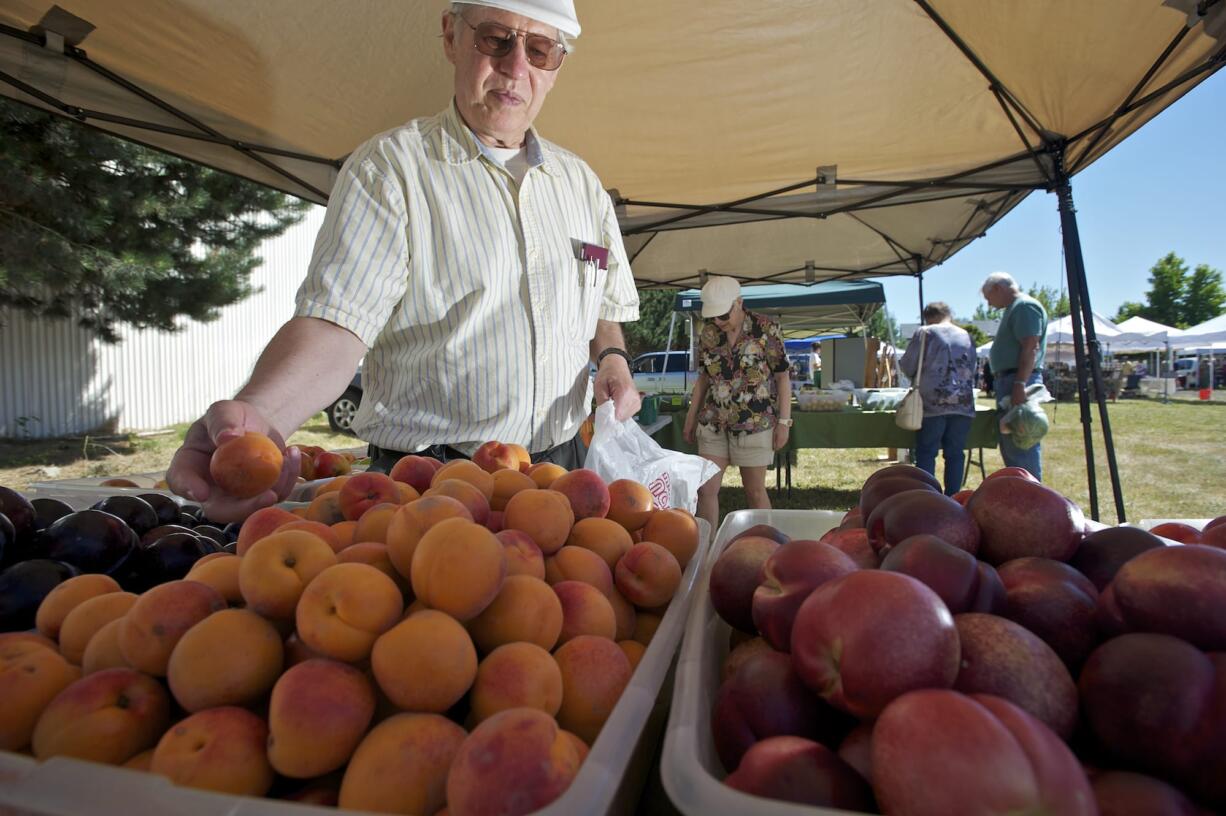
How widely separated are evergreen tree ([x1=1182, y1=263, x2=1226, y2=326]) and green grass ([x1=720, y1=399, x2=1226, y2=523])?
3829 centimetres

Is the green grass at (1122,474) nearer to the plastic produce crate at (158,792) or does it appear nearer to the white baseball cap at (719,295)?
the white baseball cap at (719,295)

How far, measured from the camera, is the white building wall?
930 cm

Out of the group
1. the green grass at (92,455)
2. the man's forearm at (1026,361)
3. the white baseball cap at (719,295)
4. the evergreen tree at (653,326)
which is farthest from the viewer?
the evergreen tree at (653,326)

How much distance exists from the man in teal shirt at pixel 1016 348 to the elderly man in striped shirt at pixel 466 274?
4424 mm

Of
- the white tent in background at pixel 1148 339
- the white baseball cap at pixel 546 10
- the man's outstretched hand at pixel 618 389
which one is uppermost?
the white tent in background at pixel 1148 339

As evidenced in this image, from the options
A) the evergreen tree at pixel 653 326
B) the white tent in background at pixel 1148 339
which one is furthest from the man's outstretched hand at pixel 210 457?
the white tent in background at pixel 1148 339

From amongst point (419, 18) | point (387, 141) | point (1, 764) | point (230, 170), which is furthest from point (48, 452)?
point (1, 764)

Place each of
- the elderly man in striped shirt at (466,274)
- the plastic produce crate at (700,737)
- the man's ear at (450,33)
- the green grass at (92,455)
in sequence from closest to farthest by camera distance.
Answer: the plastic produce crate at (700,737) → the elderly man in striped shirt at (466,274) → the man's ear at (450,33) → the green grass at (92,455)

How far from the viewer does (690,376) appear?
11.4 metres

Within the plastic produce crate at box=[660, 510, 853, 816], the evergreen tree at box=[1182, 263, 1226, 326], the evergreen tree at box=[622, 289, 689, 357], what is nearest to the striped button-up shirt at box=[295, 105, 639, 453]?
the plastic produce crate at box=[660, 510, 853, 816]

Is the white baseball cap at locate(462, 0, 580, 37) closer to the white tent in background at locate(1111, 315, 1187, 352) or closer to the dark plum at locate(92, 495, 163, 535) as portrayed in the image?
the dark plum at locate(92, 495, 163, 535)

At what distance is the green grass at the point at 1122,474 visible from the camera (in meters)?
6.27

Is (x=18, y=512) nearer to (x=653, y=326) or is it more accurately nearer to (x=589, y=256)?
(x=589, y=256)

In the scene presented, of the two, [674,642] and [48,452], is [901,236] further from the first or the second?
[48,452]
